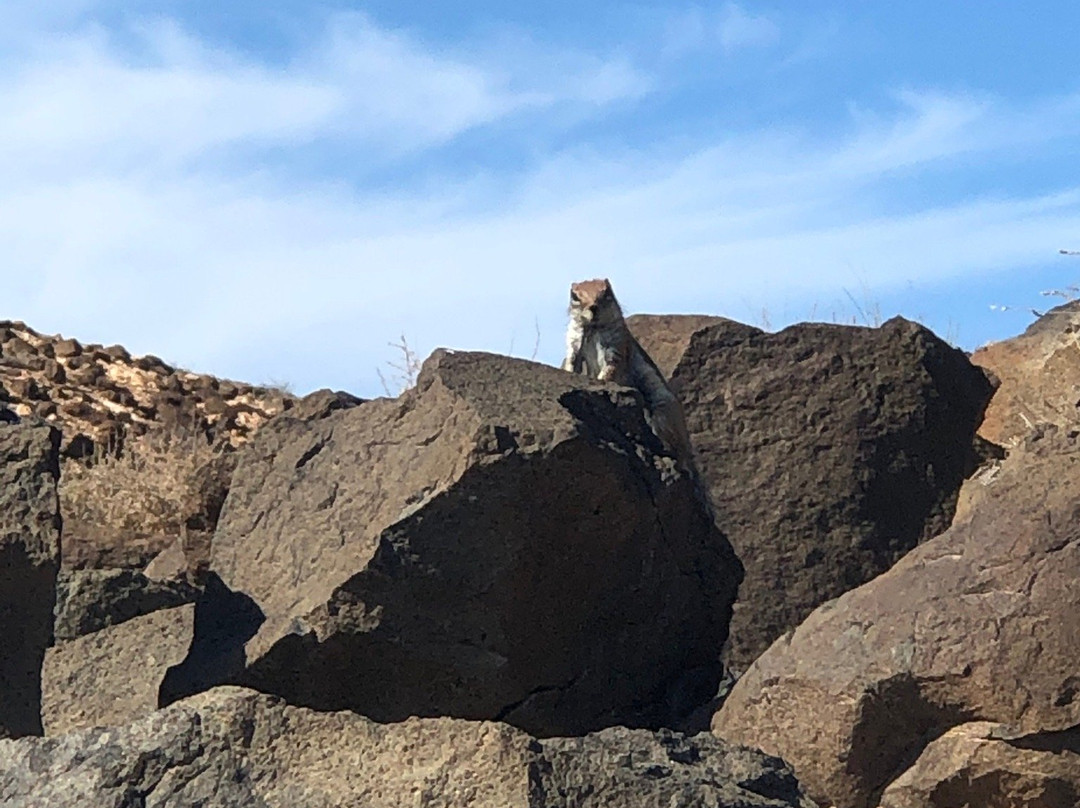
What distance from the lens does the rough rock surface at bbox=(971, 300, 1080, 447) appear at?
1249cm

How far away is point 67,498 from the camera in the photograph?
404 inches

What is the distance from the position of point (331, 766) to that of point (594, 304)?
228 inches

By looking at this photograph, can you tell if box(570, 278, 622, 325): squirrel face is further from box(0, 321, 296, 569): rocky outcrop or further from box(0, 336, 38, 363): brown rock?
box(0, 336, 38, 363): brown rock

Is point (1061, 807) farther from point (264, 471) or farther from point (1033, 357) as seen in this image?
point (1033, 357)

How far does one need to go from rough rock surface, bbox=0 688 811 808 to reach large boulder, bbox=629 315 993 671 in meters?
3.94

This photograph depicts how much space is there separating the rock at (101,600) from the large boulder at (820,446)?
2712mm

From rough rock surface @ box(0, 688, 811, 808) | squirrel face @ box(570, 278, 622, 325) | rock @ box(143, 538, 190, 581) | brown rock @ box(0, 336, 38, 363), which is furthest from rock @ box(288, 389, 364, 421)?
brown rock @ box(0, 336, 38, 363)

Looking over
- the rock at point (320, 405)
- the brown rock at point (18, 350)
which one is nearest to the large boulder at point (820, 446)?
the rock at point (320, 405)

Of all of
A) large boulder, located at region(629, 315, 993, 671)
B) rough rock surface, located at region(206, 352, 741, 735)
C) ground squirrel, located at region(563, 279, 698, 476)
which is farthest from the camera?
ground squirrel, located at region(563, 279, 698, 476)

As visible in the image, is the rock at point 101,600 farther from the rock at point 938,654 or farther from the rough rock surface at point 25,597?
the rock at point 938,654

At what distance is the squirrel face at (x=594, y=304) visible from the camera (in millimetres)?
8961

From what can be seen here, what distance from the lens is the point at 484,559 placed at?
5.23 m

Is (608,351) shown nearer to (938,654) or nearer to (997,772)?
(938,654)

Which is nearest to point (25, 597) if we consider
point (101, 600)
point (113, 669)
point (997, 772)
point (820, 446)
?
point (113, 669)
